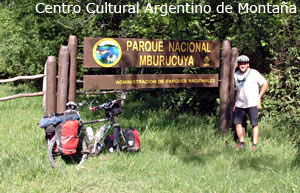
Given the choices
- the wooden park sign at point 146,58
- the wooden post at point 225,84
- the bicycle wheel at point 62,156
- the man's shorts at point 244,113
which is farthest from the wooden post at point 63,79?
the man's shorts at point 244,113

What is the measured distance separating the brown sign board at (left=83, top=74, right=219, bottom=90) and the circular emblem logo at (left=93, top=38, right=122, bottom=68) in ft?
0.81

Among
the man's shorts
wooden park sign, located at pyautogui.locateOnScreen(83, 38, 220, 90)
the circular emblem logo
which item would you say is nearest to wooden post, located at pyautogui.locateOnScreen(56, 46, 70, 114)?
wooden park sign, located at pyautogui.locateOnScreen(83, 38, 220, 90)

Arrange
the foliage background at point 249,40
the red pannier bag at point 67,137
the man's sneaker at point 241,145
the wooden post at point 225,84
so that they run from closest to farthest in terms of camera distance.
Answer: the red pannier bag at point 67,137, the man's sneaker at point 241,145, the wooden post at point 225,84, the foliage background at point 249,40

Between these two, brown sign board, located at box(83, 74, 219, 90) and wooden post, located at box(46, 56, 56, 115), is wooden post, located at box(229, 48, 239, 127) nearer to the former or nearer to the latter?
brown sign board, located at box(83, 74, 219, 90)

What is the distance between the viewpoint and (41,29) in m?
12.7

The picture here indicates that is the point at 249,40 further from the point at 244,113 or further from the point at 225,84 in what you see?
the point at 244,113

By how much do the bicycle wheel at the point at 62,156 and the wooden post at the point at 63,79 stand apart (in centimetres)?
69

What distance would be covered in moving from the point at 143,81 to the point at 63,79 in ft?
4.81

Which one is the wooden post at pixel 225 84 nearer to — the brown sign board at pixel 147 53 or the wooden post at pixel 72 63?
the brown sign board at pixel 147 53

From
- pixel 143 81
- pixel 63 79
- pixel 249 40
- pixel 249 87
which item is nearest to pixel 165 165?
pixel 143 81

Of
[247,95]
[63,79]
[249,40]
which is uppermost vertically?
[249,40]

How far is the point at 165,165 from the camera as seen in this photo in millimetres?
5133

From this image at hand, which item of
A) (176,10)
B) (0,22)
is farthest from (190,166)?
(0,22)

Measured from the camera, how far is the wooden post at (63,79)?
563 cm
